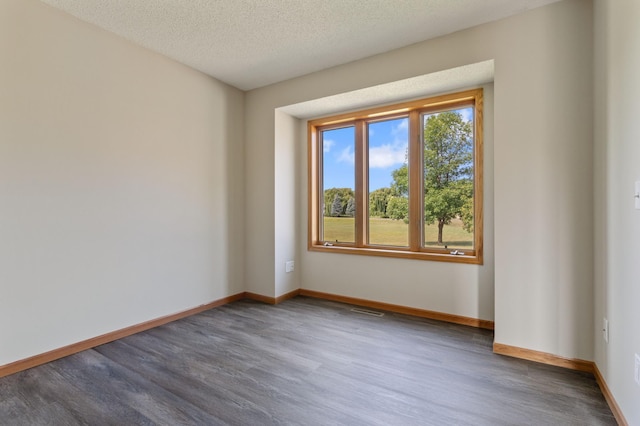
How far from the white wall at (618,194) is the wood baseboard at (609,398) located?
38 millimetres

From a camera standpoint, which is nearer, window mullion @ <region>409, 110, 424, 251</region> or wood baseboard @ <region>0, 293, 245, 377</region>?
wood baseboard @ <region>0, 293, 245, 377</region>

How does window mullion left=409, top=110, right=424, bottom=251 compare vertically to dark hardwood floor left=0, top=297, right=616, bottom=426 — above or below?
above

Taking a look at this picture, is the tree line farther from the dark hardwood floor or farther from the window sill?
the dark hardwood floor

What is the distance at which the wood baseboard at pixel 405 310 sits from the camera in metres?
2.91

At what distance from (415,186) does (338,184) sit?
1.02 m

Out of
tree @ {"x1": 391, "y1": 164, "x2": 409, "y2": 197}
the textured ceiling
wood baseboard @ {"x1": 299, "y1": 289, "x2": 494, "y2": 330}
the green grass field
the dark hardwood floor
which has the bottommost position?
the dark hardwood floor

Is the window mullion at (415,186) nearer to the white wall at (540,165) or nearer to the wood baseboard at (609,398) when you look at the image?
the white wall at (540,165)

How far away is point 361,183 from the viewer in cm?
375

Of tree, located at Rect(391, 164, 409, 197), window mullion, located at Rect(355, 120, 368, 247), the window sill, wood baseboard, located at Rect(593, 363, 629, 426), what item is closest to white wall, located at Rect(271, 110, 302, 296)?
the window sill

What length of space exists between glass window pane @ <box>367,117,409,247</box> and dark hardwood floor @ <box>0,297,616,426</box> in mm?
1149

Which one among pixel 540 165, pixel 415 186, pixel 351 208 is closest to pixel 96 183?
pixel 351 208

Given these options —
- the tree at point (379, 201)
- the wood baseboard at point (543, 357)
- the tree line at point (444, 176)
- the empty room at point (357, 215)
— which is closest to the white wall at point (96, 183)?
the empty room at point (357, 215)

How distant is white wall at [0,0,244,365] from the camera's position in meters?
2.13

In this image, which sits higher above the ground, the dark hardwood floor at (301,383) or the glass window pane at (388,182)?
the glass window pane at (388,182)
